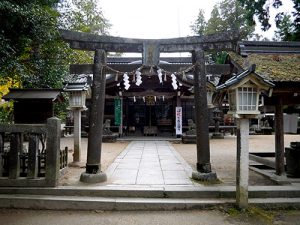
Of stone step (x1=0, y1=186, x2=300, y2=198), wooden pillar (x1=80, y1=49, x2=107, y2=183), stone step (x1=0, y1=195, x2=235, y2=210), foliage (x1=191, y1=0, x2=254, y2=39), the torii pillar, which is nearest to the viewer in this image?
stone step (x1=0, y1=195, x2=235, y2=210)

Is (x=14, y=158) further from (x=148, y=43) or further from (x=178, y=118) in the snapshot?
(x=178, y=118)

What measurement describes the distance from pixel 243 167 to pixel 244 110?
4.21ft

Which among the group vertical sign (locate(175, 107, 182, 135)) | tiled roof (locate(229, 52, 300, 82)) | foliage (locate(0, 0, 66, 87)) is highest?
foliage (locate(0, 0, 66, 87))

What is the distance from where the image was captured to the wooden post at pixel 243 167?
580 cm

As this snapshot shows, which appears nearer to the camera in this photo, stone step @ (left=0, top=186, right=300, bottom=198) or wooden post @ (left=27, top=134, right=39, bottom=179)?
stone step @ (left=0, top=186, right=300, bottom=198)

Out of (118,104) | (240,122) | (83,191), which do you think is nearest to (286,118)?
(118,104)

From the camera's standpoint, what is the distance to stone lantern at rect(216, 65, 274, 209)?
582 centimetres

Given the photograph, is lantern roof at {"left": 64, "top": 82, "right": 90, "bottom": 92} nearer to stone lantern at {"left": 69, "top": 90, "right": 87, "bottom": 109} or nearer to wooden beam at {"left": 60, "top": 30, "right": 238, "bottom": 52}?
stone lantern at {"left": 69, "top": 90, "right": 87, "bottom": 109}

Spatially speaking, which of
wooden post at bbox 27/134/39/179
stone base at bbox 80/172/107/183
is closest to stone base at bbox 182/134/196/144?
stone base at bbox 80/172/107/183

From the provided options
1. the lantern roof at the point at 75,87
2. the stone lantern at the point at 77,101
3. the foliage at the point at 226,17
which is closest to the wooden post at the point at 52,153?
the stone lantern at the point at 77,101

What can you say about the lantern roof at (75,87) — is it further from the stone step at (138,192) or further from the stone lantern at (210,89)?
the stone lantern at (210,89)

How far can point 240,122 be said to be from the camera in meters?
5.97

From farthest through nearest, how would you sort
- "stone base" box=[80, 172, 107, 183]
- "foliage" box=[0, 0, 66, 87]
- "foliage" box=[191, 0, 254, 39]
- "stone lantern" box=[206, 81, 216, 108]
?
"foliage" box=[191, 0, 254, 39] < "stone lantern" box=[206, 81, 216, 108] < "foliage" box=[0, 0, 66, 87] < "stone base" box=[80, 172, 107, 183]

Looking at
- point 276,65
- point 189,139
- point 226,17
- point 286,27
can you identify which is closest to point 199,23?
point 226,17
